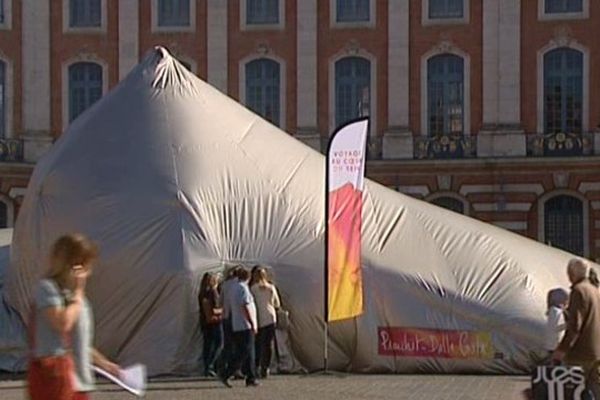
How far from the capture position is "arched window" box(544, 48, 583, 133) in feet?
139

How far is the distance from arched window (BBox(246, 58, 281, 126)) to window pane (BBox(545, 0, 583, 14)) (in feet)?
24.9

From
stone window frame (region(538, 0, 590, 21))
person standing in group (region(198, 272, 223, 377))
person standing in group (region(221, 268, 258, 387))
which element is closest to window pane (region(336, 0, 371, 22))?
stone window frame (region(538, 0, 590, 21))

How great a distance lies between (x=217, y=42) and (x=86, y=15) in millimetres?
3896

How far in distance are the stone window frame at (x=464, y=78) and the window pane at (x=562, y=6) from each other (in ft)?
8.29

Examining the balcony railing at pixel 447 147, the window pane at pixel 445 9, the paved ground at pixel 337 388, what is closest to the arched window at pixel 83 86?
the balcony railing at pixel 447 147

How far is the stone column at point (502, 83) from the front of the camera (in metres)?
42.6

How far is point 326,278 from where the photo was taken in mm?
20672

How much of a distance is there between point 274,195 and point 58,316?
1410cm

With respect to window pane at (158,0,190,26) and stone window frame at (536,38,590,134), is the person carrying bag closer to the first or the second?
stone window frame at (536,38,590,134)

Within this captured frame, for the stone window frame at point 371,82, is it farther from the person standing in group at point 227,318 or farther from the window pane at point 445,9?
the person standing in group at point 227,318

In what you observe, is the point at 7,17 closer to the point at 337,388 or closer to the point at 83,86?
the point at 83,86

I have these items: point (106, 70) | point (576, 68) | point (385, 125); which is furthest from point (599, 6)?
point (106, 70)

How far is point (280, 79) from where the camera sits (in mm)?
43969

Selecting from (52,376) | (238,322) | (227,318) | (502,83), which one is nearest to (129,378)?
(52,376)
